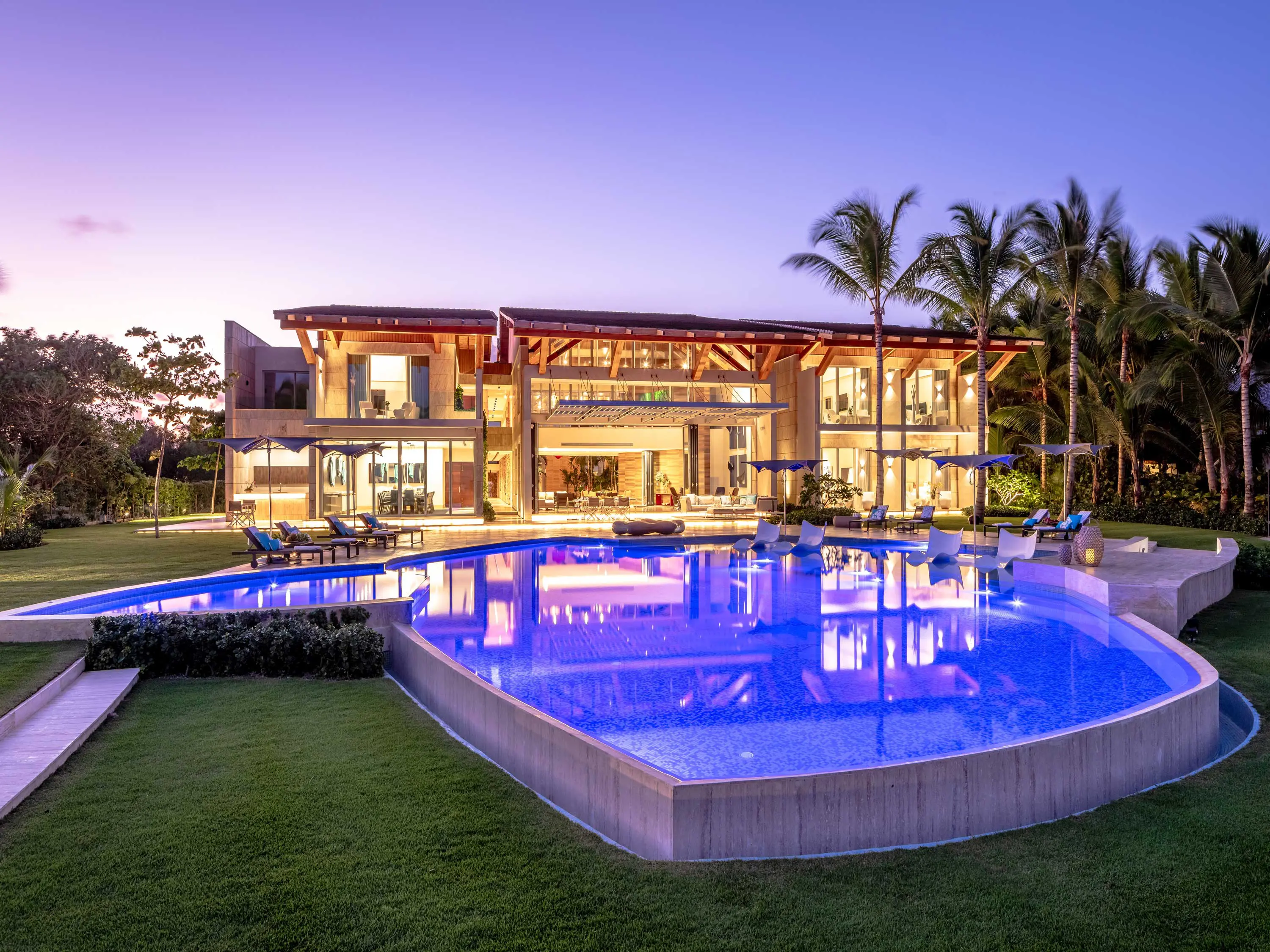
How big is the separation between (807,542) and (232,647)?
40.6ft

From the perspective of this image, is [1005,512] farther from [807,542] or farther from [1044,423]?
[807,542]

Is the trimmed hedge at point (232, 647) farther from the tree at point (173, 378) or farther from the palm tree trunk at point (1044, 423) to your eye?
the palm tree trunk at point (1044, 423)

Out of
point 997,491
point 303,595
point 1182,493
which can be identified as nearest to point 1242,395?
point 1182,493

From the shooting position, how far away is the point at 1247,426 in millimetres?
18547

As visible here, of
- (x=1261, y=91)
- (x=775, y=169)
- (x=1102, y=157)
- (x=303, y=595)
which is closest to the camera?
(x=303, y=595)

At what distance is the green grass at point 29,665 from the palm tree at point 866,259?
18000mm

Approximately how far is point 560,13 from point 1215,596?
1753 centimetres

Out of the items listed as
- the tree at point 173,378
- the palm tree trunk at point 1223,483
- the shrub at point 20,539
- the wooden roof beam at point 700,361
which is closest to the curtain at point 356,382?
the tree at point 173,378

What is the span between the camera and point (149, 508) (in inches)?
1168

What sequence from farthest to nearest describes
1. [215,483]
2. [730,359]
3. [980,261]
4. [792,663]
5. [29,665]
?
[215,483]
[730,359]
[980,261]
[792,663]
[29,665]

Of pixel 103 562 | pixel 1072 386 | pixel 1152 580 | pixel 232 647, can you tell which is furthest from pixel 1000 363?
pixel 103 562

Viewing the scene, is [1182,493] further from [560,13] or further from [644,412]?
[560,13]

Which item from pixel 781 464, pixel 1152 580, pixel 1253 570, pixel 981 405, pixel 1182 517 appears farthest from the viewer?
pixel 1182 517

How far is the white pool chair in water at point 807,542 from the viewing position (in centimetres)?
1681
